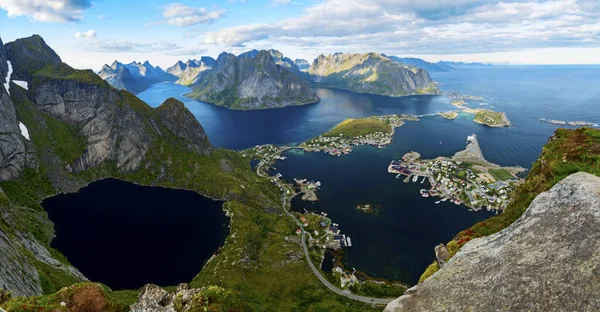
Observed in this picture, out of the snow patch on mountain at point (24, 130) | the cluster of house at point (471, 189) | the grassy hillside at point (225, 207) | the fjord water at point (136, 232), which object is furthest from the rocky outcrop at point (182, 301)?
the snow patch on mountain at point (24, 130)

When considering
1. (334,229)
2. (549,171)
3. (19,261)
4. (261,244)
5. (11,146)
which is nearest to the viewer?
(549,171)

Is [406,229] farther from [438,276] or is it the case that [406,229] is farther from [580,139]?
[438,276]

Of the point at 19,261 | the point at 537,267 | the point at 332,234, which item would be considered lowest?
the point at 332,234

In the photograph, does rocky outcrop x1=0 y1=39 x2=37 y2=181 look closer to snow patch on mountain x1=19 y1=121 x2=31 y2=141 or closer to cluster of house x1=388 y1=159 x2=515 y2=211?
snow patch on mountain x1=19 y1=121 x2=31 y2=141

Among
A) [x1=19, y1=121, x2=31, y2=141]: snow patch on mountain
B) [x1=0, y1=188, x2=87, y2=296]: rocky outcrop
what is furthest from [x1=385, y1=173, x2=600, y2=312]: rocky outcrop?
[x1=19, y1=121, x2=31, y2=141]: snow patch on mountain

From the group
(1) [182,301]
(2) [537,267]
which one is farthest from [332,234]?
(2) [537,267]

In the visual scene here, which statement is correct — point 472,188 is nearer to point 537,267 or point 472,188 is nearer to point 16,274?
point 537,267

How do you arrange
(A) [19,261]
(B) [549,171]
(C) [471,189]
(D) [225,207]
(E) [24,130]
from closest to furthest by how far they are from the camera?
(B) [549,171] → (A) [19,261] → (D) [225,207] → (E) [24,130] → (C) [471,189]
